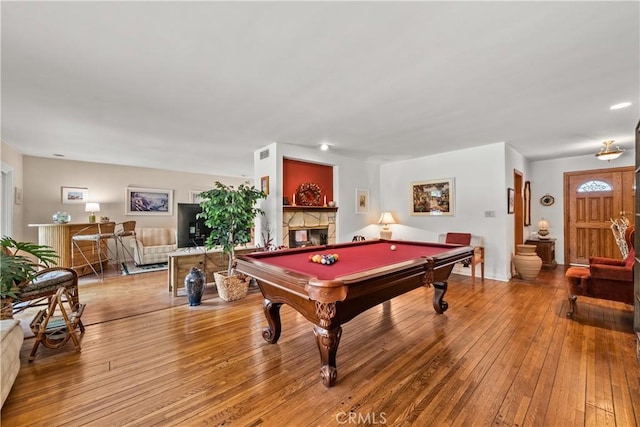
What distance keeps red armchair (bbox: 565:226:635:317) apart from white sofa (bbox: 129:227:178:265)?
23.4 feet

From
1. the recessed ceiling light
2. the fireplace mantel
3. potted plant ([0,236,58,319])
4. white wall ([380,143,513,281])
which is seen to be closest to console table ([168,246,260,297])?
the fireplace mantel

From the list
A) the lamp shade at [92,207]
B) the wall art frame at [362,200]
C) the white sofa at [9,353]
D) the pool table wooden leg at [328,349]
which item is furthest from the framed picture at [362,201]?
the lamp shade at [92,207]

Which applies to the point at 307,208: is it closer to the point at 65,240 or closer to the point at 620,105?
the point at 620,105

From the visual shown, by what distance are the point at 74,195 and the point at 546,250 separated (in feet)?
34.3

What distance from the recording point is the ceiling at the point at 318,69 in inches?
62.7

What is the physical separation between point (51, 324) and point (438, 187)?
597cm

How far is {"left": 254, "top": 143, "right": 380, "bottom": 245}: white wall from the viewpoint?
14.6 feet

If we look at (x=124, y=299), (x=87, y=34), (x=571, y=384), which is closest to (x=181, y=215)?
(x=124, y=299)

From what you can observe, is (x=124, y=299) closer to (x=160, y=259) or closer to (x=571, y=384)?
(x=160, y=259)

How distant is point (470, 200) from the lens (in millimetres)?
4891

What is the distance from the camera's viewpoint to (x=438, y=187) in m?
5.33

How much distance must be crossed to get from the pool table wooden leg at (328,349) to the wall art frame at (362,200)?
4.20 metres

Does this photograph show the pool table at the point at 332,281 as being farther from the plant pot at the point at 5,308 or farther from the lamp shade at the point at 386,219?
the lamp shade at the point at 386,219

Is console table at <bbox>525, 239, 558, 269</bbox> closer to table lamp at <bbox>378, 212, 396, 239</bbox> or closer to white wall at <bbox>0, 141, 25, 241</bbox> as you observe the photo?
table lamp at <bbox>378, 212, 396, 239</bbox>
